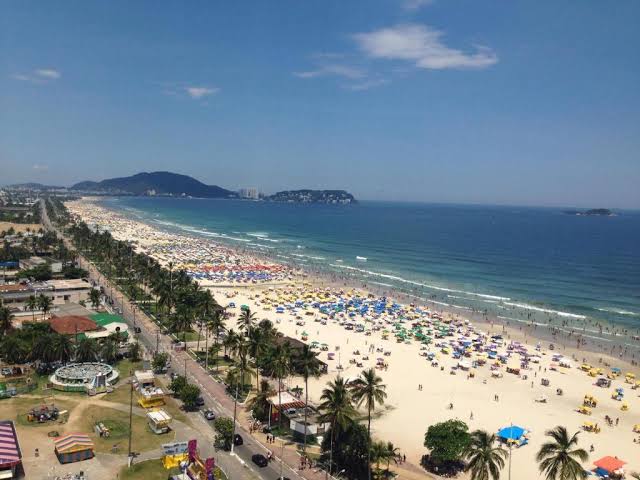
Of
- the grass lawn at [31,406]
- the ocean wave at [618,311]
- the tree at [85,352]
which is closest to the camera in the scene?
the grass lawn at [31,406]

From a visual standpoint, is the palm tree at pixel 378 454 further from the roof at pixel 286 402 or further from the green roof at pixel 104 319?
the green roof at pixel 104 319

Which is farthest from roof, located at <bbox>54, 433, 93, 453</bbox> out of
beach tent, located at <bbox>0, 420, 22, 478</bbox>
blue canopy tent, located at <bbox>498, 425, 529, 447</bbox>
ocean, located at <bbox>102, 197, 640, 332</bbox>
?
ocean, located at <bbox>102, 197, 640, 332</bbox>

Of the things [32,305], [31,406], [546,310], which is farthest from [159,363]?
[546,310]

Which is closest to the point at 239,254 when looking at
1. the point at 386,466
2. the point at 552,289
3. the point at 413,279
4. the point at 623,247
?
the point at 413,279

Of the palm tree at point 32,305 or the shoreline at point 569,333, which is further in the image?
the shoreline at point 569,333

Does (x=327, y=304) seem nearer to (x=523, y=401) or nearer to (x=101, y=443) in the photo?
(x=523, y=401)

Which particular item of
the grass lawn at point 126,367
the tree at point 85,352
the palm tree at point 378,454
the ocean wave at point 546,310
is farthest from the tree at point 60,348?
the ocean wave at point 546,310

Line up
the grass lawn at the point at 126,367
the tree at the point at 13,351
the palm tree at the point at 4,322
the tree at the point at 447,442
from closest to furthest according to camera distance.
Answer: the tree at the point at 447,442
the grass lawn at the point at 126,367
the tree at the point at 13,351
the palm tree at the point at 4,322
